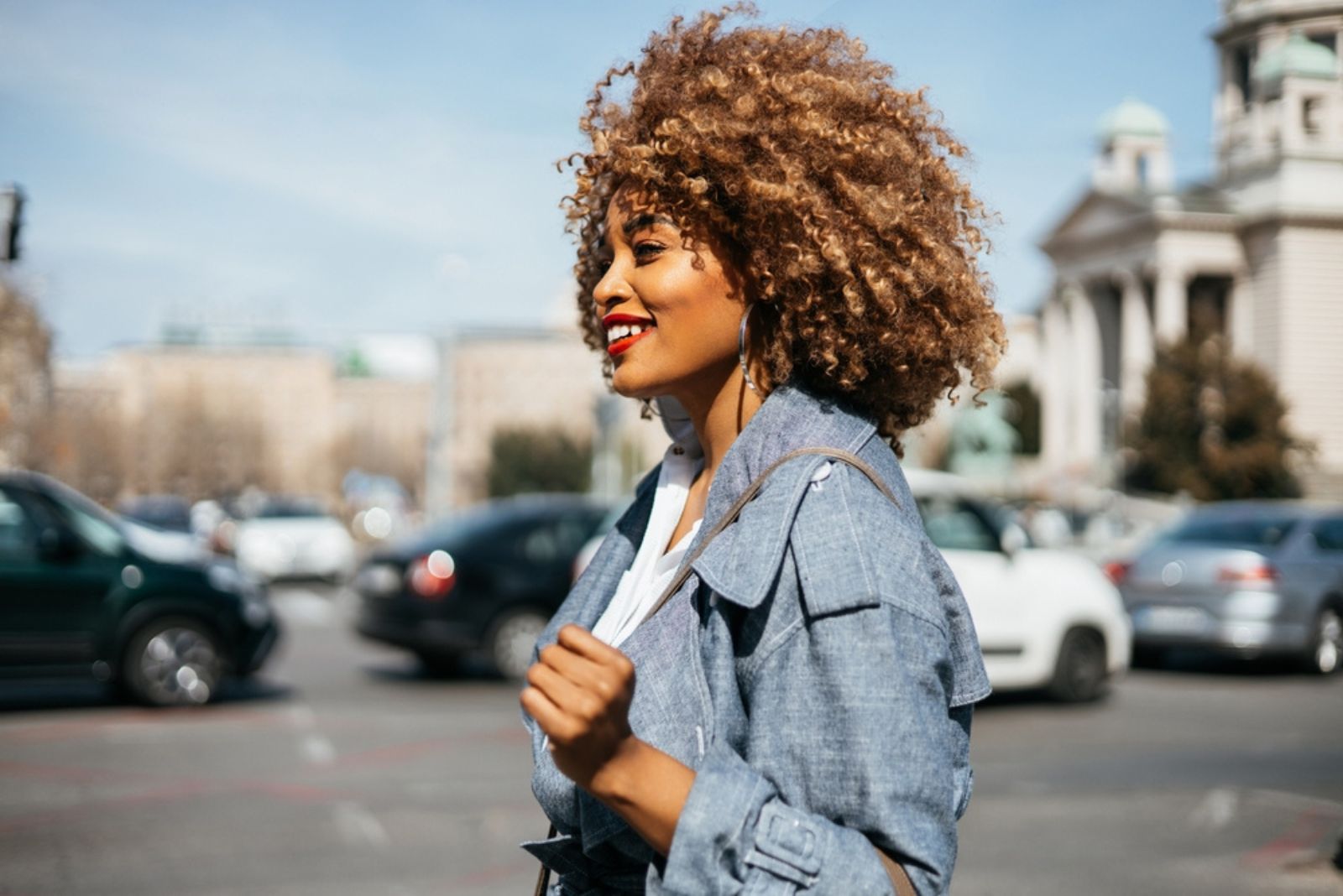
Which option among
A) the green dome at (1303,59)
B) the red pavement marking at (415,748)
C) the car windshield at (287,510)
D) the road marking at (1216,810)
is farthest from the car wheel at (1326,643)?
the car windshield at (287,510)

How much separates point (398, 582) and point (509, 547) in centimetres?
101

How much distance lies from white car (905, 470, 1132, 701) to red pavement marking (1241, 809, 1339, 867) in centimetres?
351

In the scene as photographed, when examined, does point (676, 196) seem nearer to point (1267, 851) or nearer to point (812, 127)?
point (812, 127)

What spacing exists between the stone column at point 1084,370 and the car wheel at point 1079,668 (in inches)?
2577

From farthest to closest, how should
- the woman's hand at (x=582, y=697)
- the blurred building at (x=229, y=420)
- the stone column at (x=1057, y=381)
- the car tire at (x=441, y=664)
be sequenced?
1. the stone column at (x=1057, y=381)
2. the blurred building at (x=229, y=420)
3. the car tire at (x=441, y=664)
4. the woman's hand at (x=582, y=697)

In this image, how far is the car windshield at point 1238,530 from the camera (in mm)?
13680

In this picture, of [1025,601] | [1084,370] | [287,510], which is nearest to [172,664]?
[1025,601]

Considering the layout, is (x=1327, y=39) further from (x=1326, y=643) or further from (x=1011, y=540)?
(x=1326, y=643)

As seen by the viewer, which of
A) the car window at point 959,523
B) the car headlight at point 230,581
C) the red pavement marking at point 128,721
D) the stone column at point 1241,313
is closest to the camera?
the red pavement marking at point 128,721

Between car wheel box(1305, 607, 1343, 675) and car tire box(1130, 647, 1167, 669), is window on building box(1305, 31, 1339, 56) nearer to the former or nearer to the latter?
car wheel box(1305, 607, 1343, 675)

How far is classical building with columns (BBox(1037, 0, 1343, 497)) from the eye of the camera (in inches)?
2008

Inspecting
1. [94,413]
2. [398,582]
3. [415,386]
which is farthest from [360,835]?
[415,386]

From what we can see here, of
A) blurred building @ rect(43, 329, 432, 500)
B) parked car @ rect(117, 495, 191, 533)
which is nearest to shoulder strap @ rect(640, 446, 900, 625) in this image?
parked car @ rect(117, 495, 191, 533)

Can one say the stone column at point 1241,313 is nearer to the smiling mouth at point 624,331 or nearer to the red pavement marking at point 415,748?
the red pavement marking at point 415,748
